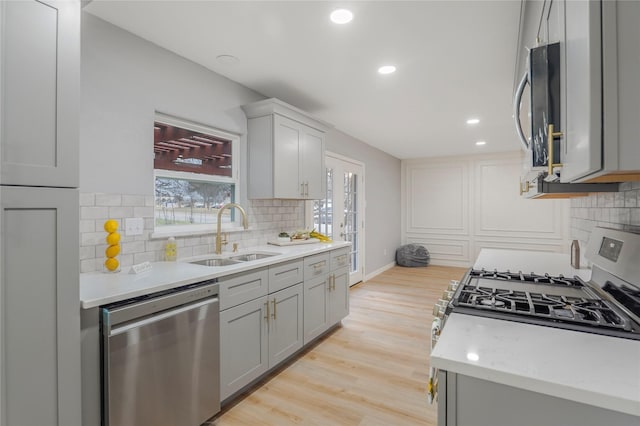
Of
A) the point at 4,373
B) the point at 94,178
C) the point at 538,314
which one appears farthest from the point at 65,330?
the point at 538,314

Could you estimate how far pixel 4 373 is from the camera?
1.18 meters

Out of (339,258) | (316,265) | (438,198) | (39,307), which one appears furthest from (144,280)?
(438,198)

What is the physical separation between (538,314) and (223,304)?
1.67 metres

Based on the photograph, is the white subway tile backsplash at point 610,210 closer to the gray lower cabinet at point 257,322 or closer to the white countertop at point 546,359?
the white countertop at point 546,359

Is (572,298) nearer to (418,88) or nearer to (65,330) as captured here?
(65,330)

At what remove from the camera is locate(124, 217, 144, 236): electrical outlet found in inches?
86.0

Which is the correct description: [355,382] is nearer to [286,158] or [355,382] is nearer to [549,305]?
[549,305]

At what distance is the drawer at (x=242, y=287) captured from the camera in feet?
6.75

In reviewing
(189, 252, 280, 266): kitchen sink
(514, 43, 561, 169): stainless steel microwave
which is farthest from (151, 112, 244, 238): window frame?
(514, 43, 561, 169): stainless steel microwave

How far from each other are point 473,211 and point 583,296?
617 centimetres

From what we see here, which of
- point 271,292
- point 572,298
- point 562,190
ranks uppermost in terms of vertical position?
point 562,190

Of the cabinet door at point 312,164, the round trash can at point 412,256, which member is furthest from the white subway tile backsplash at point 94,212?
the round trash can at point 412,256

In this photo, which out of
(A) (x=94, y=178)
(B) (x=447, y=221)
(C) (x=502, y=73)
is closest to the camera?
(A) (x=94, y=178)

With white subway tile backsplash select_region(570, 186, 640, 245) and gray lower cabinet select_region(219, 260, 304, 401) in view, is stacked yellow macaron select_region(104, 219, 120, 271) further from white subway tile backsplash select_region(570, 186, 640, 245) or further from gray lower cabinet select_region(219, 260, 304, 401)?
white subway tile backsplash select_region(570, 186, 640, 245)
